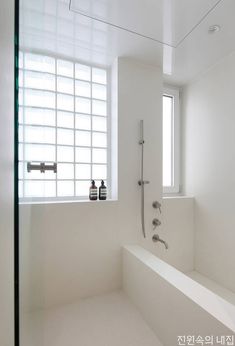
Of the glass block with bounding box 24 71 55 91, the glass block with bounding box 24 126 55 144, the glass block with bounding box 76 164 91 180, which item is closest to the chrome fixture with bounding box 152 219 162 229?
the glass block with bounding box 76 164 91 180

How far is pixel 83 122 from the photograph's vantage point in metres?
1.95

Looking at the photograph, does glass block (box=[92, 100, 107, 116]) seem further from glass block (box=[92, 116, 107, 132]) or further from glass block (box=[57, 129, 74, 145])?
glass block (box=[57, 129, 74, 145])

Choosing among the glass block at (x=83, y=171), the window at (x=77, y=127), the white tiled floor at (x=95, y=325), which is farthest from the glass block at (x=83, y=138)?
the white tiled floor at (x=95, y=325)

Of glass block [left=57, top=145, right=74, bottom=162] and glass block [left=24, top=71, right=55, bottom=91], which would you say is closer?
glass block [left=24, top=71, right=55, bottom=91]

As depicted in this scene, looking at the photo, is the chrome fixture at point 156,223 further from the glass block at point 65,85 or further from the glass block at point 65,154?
the glass block at point 65,85

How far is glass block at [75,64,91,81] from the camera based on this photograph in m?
1.92

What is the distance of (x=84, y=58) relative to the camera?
6.10ft

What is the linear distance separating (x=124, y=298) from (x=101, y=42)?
218 cm

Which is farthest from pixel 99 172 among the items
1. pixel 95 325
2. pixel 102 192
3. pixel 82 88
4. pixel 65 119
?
pixel 95 325

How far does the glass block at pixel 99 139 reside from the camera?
198cm

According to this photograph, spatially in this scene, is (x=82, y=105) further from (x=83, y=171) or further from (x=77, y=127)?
(x=83, y=171)

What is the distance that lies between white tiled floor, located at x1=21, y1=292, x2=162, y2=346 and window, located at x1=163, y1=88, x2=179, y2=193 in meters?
1.40

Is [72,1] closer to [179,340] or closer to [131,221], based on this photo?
[131,221]

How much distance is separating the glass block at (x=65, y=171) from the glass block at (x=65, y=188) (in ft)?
0.19
